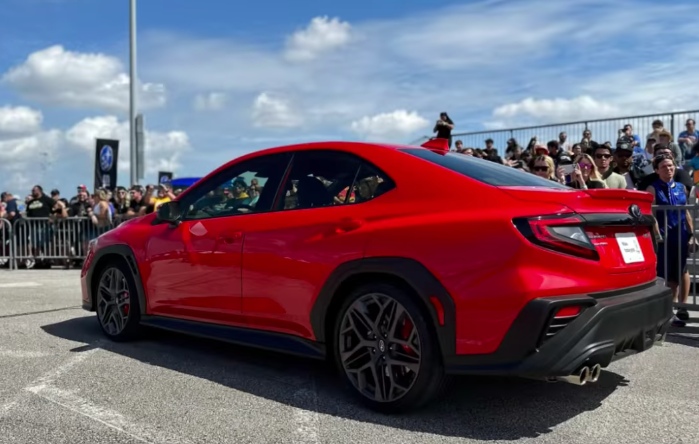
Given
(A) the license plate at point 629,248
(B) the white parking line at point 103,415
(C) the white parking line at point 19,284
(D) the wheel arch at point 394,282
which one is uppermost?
(A) the license plate at point 629,248

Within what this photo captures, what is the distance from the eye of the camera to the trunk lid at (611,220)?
3391 millimetres

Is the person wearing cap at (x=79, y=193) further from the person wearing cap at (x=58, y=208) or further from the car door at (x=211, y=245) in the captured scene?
the car door at (x=211, y=245)

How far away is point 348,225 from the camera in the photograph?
384cm

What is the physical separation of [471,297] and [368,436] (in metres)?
0.88

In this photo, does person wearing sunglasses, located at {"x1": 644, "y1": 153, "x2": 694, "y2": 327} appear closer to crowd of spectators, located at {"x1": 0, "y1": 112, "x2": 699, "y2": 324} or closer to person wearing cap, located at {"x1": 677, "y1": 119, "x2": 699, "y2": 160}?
crowd of spectators, located at {"x1": 0, "y1": 112, "x2": 699, "y2": 324}

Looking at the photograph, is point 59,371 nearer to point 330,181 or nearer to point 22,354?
point 22,354

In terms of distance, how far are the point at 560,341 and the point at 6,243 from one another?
13990 mm

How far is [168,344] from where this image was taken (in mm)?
5445

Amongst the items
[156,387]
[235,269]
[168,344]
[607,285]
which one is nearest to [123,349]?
[168,344]

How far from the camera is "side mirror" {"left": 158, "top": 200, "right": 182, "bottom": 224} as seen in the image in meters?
5.03

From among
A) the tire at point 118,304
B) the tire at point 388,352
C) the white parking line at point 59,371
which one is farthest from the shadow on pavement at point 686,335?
the white parking line at point 59,371

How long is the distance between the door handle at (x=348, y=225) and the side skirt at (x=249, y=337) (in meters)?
0.71

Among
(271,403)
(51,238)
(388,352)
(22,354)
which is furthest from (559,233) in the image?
(51,238)

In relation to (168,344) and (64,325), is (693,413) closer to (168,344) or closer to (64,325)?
(168,344)
